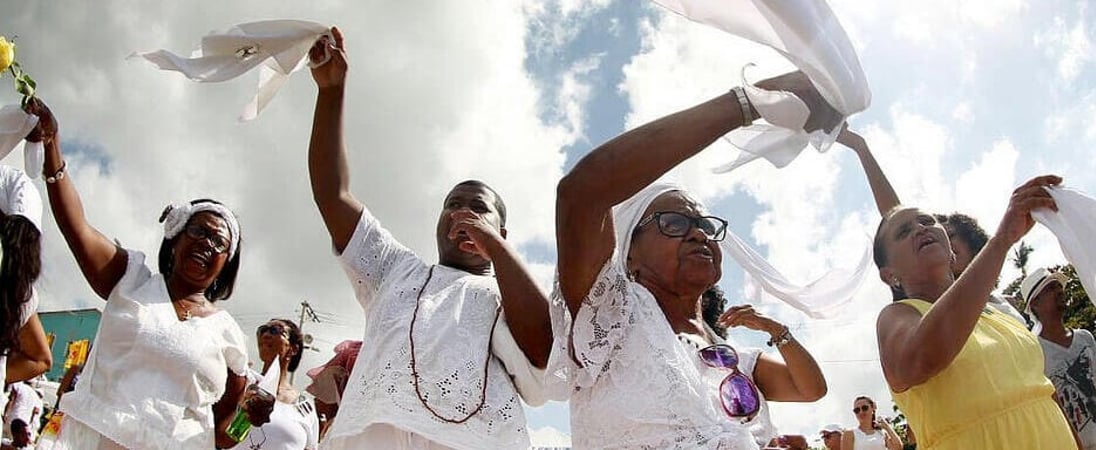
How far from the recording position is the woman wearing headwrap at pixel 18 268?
9.14 ft

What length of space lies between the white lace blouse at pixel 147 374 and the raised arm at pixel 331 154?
2.62 ft

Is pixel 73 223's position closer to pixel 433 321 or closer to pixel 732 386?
pixel 433 321

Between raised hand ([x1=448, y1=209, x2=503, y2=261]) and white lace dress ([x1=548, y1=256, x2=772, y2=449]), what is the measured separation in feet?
1.92

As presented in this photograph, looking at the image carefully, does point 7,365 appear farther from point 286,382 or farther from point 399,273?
point 286,382

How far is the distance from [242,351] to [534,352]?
1.60 meters

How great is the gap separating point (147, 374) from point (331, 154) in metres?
1.09

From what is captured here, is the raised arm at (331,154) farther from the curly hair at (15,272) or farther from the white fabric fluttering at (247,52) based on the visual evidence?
the curly hair at (15,272)

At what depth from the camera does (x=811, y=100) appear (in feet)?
6.63

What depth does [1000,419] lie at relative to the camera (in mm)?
2795

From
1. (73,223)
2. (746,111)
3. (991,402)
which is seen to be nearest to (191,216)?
(73,223)

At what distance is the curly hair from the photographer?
2779 millimetres

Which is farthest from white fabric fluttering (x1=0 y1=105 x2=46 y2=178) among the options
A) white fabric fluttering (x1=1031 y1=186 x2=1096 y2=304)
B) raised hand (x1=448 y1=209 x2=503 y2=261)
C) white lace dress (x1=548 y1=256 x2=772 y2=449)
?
white fabric fluttering (x1=1031 y1=186 x2=1096 y2=304)

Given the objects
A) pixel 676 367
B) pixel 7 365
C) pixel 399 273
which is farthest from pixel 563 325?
pixel 7 365

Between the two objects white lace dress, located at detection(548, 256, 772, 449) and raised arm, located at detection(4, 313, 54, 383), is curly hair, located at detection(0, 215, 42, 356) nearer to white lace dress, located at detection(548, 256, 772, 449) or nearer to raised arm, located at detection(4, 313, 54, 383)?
raised arm, located at detection(4, 313, 54, 383)
